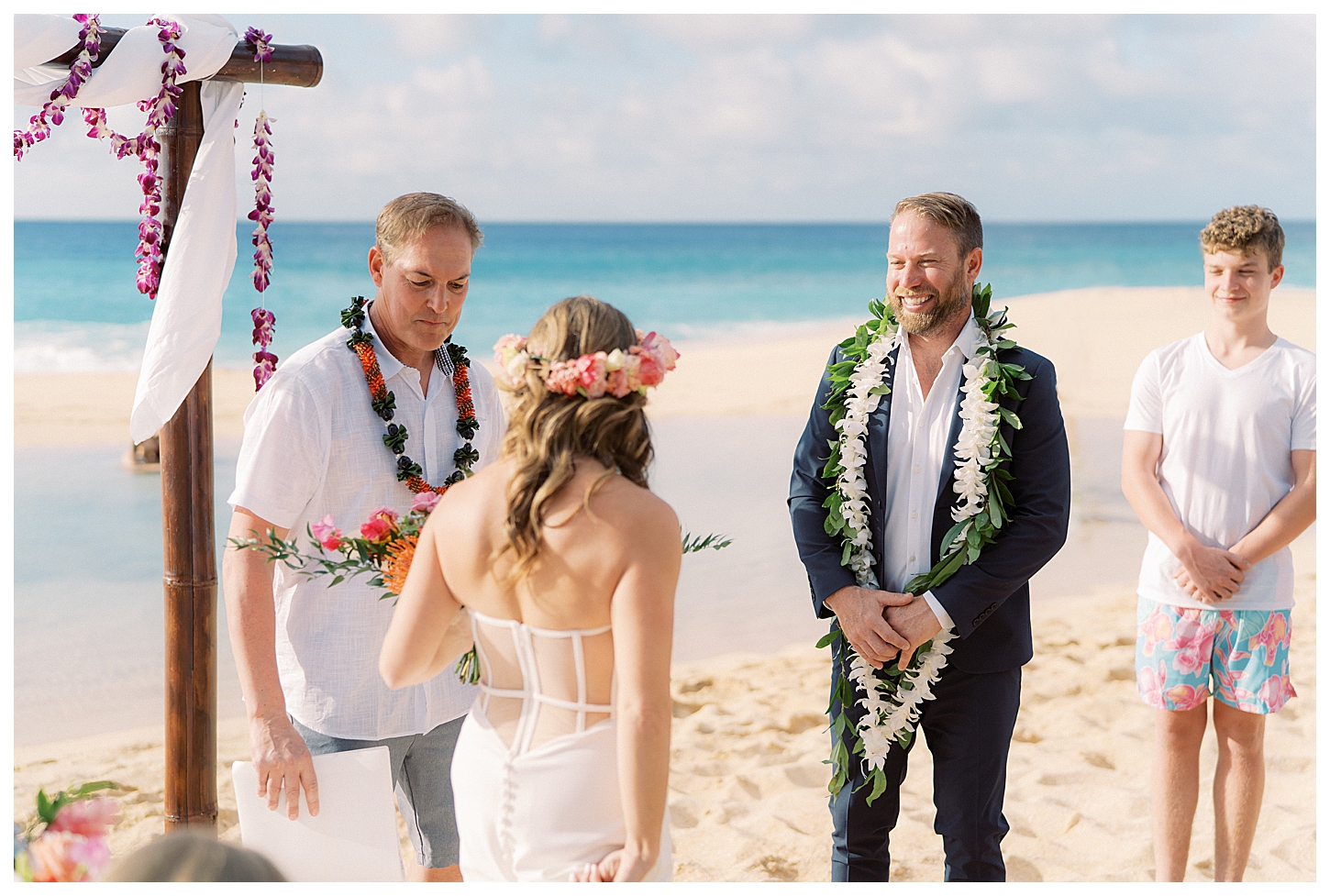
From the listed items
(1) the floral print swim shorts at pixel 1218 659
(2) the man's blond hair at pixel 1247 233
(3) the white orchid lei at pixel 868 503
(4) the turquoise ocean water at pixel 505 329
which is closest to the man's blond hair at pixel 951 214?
(3) the white orchid lei at pixel 868 503

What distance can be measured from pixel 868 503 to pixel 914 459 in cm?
19

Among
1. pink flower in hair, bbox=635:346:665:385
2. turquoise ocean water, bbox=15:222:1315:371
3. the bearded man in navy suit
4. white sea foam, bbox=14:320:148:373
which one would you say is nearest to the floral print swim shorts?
the bearded man in navy suit

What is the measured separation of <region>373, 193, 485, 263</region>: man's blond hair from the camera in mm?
2783

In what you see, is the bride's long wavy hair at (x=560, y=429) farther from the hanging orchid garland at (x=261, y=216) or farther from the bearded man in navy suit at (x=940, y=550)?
the hanging orchid garland at (x=261, y=216)

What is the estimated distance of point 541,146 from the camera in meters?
34.1

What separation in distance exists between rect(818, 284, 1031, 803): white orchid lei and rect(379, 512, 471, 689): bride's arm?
130cm

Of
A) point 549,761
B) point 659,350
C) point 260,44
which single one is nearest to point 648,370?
point 659,350

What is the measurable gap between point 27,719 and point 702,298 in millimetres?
24256

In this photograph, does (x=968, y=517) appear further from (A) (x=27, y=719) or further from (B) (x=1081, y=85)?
(B) (x=1081, y=85)

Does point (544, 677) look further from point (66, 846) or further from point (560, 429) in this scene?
point (66, 846)

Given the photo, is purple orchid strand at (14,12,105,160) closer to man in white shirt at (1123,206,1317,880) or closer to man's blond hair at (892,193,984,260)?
man's blond hair at (892,193,984,260)

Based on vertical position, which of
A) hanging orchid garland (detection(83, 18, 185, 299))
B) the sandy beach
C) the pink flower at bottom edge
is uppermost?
hanging orchid garland (detection(83, 18, 185, 299))

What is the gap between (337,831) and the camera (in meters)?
2.67

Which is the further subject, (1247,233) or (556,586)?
(1247,233)
